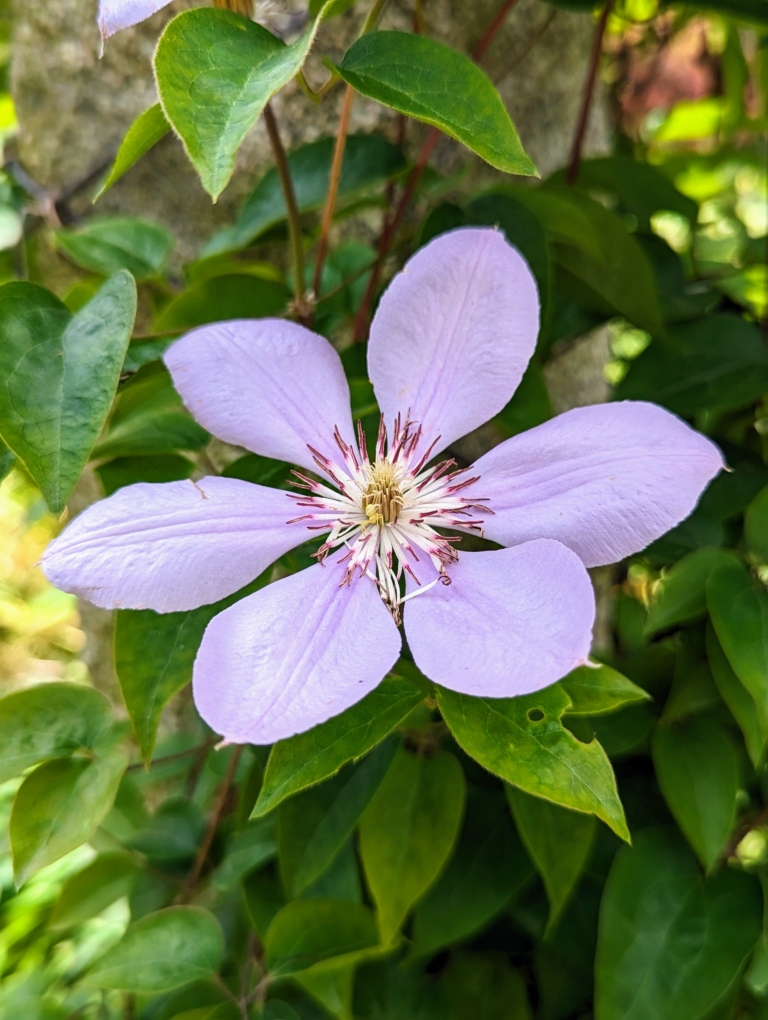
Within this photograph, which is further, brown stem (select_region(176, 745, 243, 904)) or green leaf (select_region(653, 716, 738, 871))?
brown stem (select_region(176, 745, 243, 904))

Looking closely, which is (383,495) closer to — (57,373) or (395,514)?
(395,514)

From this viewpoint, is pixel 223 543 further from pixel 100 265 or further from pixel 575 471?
pixel 100 265

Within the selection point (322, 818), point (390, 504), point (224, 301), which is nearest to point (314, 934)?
point (322, 818)

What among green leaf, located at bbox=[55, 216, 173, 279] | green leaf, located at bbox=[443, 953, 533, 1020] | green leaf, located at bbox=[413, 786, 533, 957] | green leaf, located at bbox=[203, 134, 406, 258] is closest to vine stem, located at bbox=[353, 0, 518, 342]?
green leaf, located at bbox=[203, 134, 406, 258]

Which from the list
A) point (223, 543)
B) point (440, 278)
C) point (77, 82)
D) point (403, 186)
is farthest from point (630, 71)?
point (223, 543)

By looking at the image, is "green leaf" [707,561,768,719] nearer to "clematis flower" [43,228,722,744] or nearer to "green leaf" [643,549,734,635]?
"green leaf" [643,549,734,635]

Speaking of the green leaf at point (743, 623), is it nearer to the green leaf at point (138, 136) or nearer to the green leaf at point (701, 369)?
the green leaf at point (701, 369)
